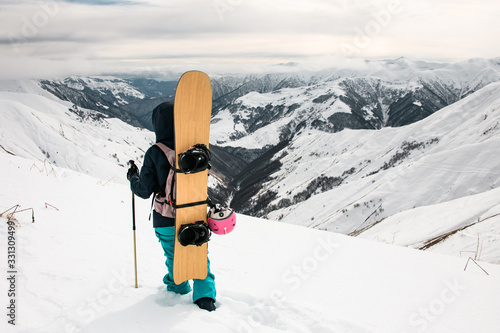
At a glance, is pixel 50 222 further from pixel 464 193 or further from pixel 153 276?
pixel 464 193

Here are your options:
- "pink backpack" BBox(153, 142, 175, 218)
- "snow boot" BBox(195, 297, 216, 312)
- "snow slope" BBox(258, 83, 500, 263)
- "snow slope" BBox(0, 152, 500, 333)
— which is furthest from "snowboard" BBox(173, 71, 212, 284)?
"snow slope" BBox(258, 83, 500, 263)

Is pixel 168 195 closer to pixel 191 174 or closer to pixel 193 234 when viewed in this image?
pixel 191 174

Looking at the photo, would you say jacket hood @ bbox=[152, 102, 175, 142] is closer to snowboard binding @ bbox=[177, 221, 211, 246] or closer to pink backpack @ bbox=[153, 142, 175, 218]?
pink backpack @ bbox=[153, 142, 175, 218]

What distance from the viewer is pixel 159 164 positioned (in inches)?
186

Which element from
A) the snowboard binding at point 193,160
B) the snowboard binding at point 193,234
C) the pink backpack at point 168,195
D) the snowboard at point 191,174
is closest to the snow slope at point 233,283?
the snowboard at point 191,174

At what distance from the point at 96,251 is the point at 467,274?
27.6ft

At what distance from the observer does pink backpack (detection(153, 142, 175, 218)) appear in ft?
15.4

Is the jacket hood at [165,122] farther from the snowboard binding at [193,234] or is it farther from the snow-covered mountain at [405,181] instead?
the snow-covered mountain at [405,181]

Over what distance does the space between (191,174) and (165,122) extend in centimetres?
95

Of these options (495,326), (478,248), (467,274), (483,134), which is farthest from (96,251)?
(483,134)

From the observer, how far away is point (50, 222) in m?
6.93

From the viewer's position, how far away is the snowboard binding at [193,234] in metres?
4.69

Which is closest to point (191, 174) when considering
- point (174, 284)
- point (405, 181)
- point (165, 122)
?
point (165, 122)

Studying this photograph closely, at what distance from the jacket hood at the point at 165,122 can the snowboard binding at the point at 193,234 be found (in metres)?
1.45
